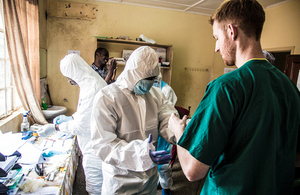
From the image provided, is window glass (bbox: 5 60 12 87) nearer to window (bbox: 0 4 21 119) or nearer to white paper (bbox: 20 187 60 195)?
window (bbox: 0 4 21 119)

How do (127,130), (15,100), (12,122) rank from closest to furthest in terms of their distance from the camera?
(127,130)
(12,122)
(15,100)

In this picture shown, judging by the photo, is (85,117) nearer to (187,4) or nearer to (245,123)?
(245,123)

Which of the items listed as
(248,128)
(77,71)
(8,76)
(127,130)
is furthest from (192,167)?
(8,76)

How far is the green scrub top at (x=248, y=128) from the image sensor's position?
59 centimetres

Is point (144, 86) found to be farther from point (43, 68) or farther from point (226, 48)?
point (43, 68)

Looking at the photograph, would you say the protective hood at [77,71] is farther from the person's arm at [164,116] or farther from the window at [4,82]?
the window at [4,82]

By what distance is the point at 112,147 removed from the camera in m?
1.08

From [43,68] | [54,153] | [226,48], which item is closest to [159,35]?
[43,68]

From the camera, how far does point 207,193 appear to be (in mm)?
720

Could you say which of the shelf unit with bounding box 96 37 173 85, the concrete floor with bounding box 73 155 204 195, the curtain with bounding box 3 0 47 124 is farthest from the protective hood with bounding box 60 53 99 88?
the shelf unit with bounding box 96 37 173 85

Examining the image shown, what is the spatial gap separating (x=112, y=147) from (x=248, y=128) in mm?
766

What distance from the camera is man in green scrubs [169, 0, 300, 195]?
59 centimetres

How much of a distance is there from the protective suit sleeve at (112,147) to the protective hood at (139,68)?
0.24 meters

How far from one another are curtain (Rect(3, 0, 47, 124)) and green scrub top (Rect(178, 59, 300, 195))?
2.16 m
